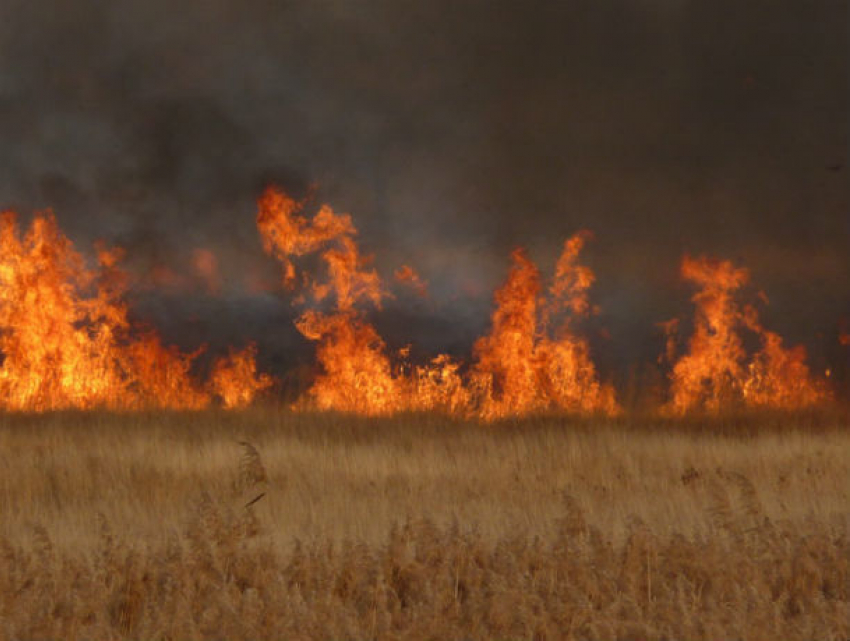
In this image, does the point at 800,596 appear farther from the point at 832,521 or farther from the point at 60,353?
the point at 60,353

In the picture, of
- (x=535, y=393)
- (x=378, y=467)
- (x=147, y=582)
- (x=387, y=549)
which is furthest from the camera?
(x=535, y=393)

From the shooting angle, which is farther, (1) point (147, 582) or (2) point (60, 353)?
(2) point (60, 353)

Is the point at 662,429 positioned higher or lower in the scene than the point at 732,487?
higher

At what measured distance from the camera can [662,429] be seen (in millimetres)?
21391

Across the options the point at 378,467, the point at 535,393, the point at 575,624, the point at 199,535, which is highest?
the point at 535,393

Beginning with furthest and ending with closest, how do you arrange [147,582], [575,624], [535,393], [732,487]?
[535,393] < [732,487] < [147,582] < [575,624]

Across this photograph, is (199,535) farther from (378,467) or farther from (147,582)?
(378,467)

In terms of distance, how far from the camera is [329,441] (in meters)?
19.3

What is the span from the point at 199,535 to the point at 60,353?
712 inches

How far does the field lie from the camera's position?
652 centimetres

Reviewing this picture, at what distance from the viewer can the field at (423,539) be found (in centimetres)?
652

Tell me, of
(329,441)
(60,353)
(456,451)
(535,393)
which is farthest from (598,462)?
(60,353)

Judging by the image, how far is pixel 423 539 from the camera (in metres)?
7.99

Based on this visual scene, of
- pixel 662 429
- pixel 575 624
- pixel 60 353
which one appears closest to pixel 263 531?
pixel 575 624
